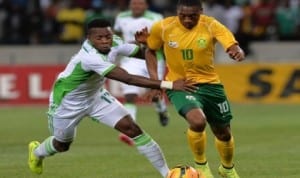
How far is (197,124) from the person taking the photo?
11.6 meters

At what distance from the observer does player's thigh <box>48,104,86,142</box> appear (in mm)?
12117

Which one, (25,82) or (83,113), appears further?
(25,82)

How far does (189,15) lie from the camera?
11.8 metres

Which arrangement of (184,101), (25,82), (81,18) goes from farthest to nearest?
1. (81,18)
2. (25,82)
3. (184,101)

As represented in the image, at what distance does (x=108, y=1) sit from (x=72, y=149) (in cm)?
1553

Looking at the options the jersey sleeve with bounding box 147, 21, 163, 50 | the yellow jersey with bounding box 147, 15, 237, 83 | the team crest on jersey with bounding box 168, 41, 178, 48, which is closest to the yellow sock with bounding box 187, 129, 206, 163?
the yellow jersey with bounding box 147, 15, 237, 83

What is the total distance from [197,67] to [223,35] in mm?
559

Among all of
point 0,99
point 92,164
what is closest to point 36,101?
point 0,99

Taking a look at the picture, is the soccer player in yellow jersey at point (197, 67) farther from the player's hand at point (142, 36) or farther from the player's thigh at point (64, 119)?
the player's thigh at point (64, 119)

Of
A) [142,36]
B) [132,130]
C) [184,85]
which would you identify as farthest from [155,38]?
[132,130]

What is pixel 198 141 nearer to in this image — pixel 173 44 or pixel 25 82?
pixel 173 44

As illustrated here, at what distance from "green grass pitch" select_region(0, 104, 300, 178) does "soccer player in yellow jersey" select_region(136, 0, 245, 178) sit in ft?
2.35

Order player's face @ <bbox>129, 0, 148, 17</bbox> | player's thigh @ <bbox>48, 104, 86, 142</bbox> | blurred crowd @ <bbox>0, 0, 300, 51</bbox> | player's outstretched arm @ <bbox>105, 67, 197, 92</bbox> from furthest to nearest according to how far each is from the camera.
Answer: blurred crowd @ <bbox>0, 0, 300, 51</bbox> < player's face @ <bbox>129, 0, 148, 17</bbox> < player's thigh @ <bbox>48, 104, 86, 142</bbox> < player's outstretched arm @ <bbox>105, 67, 197, 92</bbox>

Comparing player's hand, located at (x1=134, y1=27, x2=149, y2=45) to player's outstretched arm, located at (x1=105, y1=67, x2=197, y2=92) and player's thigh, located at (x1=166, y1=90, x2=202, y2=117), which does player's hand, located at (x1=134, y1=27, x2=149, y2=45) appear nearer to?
player's thigh, located at (x1=166, y1=90, x2=202, y2=117)
